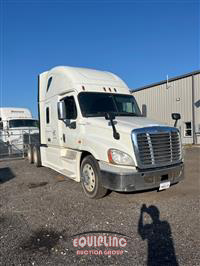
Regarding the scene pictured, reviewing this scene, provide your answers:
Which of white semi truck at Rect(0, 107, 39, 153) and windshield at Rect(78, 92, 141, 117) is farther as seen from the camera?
white semi truck at Rect(0, 107, 39, 153)

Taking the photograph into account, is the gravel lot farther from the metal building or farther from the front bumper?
the metal building

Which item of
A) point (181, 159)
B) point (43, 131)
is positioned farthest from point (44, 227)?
point (43, 131)

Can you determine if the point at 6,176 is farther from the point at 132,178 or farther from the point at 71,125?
the point at 132,178

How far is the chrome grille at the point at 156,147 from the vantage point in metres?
4.50

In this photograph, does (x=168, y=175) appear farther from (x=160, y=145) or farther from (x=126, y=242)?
(x=126, y=242)

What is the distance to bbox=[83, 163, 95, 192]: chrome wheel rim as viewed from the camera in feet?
17.1

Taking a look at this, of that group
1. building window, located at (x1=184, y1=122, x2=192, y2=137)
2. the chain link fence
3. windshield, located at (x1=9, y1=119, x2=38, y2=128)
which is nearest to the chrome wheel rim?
the chain link fence

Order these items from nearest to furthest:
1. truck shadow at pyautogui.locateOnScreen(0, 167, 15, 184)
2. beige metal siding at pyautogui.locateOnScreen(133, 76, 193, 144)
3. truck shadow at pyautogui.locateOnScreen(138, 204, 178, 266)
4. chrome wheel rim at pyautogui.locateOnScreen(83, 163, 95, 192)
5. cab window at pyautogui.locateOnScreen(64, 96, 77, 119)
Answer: truck shadow at pyautogui.locateOnScreen(138, 204, 178, 266)
chrome wheel rim at pyautogui.locateOnScreen(83, 163, 95, 192)
cab window at pyautogui.locateOnScreen(64, 96, 77, 119)
truck shadow at pyautogui.locateOnScreen(0, 167, 15, 184)
beige metal siding at pyautogui.locateOnScreen(133, 76, 193, 144)

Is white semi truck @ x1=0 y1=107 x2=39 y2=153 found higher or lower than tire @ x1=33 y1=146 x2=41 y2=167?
higher

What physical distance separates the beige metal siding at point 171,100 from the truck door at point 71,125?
15.6 metres

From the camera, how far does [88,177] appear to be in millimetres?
5332

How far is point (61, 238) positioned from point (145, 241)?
1.30m

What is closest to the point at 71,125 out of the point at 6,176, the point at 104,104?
the point at 104,104

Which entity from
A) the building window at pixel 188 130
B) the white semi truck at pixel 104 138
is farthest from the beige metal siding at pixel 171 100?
the white semi truck at pixel 104 138
